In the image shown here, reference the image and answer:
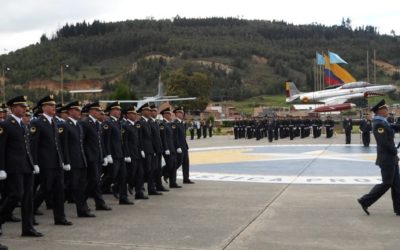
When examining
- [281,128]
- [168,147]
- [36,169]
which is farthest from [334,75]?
[36,169]

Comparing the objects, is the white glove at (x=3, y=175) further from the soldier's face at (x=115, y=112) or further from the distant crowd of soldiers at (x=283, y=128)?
the distant crowd of soldiers at (x=283, y=128)

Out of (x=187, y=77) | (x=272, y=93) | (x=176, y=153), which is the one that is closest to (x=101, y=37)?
(x=272, y=93)

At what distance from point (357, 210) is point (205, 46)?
142m

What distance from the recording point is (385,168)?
8.45 m

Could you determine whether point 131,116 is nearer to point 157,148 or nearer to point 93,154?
point 157,148

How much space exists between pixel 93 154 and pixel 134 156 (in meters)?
1.56

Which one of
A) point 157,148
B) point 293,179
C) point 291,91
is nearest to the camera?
point 157,148

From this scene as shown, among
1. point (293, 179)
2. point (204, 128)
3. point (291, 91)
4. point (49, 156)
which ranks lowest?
point (293, 179)

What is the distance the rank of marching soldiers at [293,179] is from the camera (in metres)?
12.9

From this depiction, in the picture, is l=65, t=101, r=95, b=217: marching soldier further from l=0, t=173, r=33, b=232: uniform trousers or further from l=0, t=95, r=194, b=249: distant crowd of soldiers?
l=0, t=173, r=33, b=232: uniform trousers

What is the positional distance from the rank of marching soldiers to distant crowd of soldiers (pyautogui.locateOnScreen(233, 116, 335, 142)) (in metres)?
19.5

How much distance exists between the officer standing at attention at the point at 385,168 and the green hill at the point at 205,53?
98563 millimetres

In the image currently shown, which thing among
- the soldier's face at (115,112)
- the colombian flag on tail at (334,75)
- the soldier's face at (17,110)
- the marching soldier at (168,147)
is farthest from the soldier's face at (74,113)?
the colombian flag on tail at (334,75)

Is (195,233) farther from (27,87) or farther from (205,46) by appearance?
(205,46)
